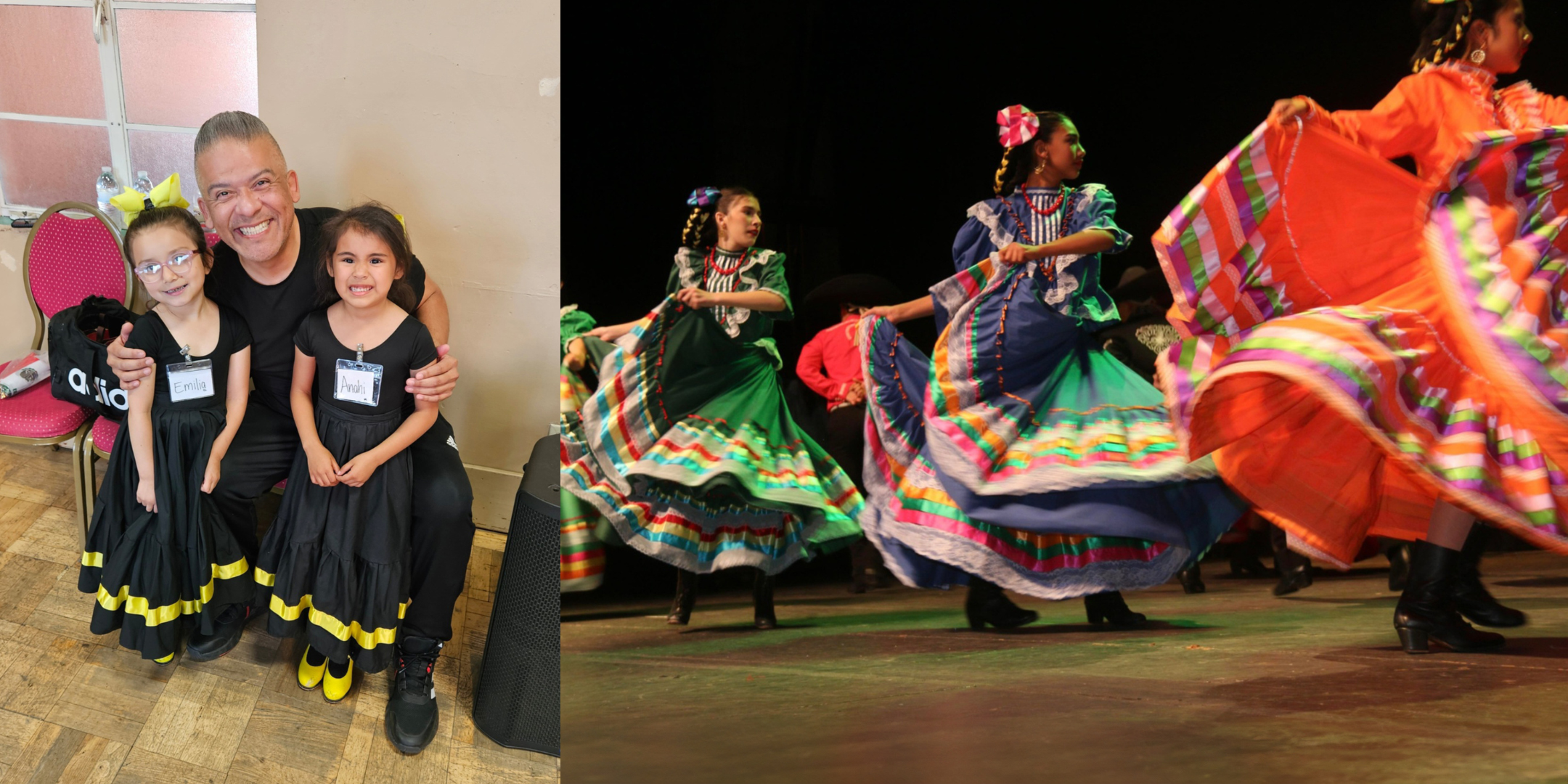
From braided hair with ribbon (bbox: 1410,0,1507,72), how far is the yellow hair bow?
2264mm

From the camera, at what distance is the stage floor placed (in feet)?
3.16

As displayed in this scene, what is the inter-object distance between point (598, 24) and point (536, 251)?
1545 mm

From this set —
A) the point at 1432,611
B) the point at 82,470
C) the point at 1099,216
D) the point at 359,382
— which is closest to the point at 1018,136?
the point at 1099,216

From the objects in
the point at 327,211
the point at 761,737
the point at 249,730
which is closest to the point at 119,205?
the point at 327,211

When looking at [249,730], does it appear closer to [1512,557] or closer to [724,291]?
[724,291]

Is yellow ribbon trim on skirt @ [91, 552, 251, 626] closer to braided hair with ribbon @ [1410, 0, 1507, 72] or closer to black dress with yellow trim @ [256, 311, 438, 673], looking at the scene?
black dress with yellow trim @ [256, 311, 438, 673]

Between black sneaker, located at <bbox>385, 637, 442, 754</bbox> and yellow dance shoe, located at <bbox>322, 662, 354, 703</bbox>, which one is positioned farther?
yellow dance shoe, located at <bbox>322, 662, 354, 703</bbox>

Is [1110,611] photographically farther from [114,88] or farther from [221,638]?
[114,88]

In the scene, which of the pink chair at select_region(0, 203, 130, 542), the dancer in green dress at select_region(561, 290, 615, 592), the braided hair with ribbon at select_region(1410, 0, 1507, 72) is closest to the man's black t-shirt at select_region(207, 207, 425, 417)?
the pink chair at select_region(0, 203, 130, 542)

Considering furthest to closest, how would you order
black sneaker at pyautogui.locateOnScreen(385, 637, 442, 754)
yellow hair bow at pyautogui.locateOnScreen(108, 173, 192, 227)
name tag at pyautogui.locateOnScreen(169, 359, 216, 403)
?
yellow hair bow at pyautogui.locateOnScreen(108, 173, 192, 227) < name tag at pyautogui.locateOnScreen(169, 359, 216, 403) < black sneaker at pyautogui.locateOnScreen(385, 637, 442, 754)

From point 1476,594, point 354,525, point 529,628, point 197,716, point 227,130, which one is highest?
point 227,130

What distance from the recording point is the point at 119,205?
2.11 m

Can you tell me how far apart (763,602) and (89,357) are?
2.03 meters

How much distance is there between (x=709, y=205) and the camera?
2.93 feet
